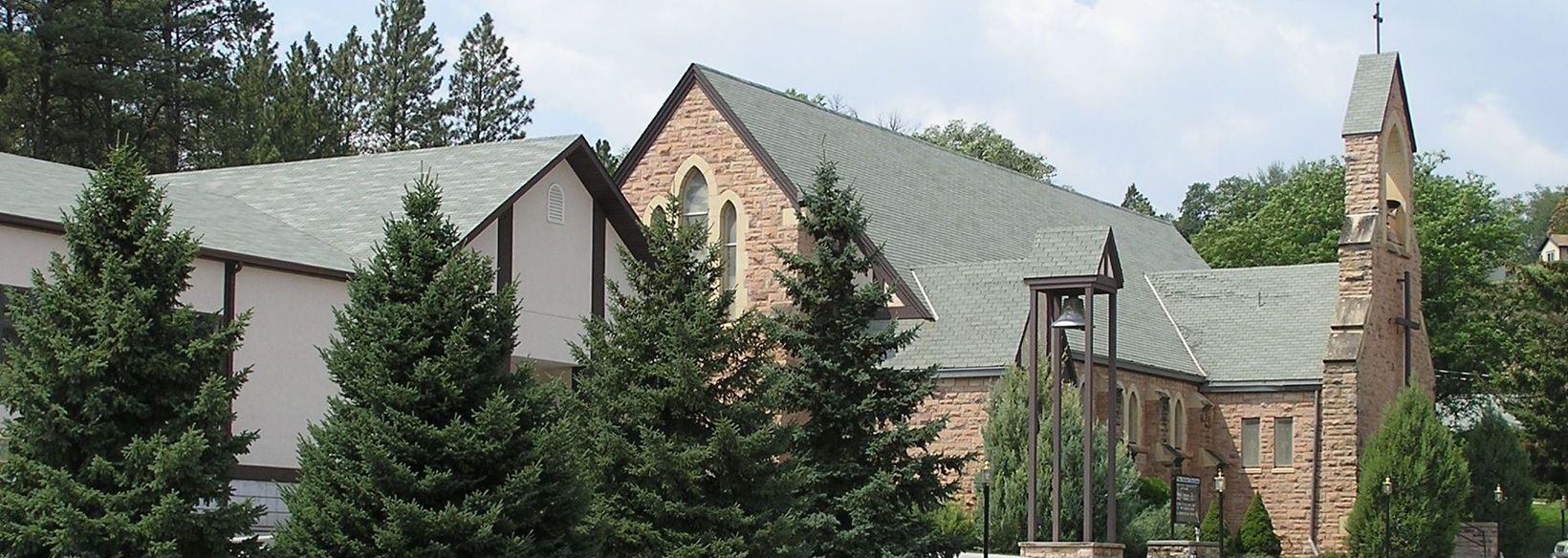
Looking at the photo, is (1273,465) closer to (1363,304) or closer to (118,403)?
(1363,304)

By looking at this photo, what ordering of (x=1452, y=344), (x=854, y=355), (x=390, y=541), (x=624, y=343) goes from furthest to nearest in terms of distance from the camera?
(x=1452, y=344) → (x=854, y=355) → (x=624, y=343) → (x=390, y=541)

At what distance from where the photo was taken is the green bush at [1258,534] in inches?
1593

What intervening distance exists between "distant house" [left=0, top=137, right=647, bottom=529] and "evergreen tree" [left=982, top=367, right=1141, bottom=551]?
31.2 ft

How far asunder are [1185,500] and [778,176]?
10.4 metres

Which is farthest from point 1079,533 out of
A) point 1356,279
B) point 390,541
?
point 390,541

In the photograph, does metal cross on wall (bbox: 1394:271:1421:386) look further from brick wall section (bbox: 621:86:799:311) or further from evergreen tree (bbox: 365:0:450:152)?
evergreen tree (bbox: 365:0:450:152)

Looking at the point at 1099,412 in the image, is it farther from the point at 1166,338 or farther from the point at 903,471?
the point at 903,471

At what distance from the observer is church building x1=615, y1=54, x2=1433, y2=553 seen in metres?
38.6

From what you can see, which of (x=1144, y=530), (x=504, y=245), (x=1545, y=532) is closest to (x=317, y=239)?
(x=504, y=245)

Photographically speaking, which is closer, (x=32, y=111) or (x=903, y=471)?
(x=903, y=471)

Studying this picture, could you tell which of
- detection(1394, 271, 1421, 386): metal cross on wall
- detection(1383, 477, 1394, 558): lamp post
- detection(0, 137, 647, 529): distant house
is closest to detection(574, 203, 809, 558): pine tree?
detection(0, 137, 647, 529): distant house

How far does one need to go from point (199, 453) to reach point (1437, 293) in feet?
170

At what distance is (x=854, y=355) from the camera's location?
81.6ft

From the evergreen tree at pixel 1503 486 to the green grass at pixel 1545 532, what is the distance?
3.78ft
